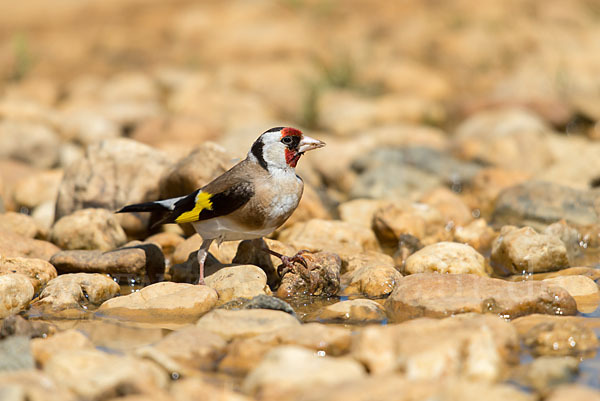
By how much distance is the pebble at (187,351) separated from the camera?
466cm

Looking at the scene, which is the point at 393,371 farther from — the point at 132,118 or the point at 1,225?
the point at 132,118

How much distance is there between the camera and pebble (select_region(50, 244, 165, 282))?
676 cm

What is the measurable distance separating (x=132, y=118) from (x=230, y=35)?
5582 mm

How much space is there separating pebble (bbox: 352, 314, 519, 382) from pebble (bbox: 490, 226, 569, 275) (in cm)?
228

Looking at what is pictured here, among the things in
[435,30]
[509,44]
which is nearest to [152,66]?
[435,30]

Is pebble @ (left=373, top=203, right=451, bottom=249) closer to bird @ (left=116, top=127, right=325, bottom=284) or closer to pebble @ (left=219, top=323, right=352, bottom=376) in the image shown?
bird @ (left=116, top=127, right=325, bottom=284)

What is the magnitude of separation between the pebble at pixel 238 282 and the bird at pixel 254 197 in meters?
0.19

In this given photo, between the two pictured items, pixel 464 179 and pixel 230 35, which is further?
pixel 230 35

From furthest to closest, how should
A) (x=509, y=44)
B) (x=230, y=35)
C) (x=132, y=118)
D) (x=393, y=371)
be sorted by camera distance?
1. (x=230, y=35)
2. (x=509, y=44)
3. (x=132, y=118)
4. (x=393, y=371)

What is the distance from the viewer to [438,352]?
443cm

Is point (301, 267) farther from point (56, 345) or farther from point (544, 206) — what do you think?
point (544, 206)

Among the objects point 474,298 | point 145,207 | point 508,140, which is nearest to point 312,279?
point 474,298

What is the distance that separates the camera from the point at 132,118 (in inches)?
490

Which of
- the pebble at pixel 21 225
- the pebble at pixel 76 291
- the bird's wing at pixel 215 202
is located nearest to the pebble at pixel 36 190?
the pebble at pixel 21 225
